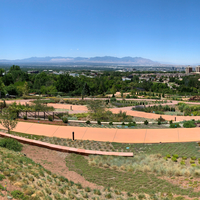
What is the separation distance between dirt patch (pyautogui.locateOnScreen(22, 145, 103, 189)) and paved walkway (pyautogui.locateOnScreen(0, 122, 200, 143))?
8.76 ft

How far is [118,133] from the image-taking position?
604 inches

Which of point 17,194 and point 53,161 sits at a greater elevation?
point 17,194

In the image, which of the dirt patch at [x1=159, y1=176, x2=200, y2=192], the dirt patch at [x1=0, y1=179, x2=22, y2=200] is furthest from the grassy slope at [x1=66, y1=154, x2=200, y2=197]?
the dirt patch at [x1=0, y1=179, x2=22, y2=200]

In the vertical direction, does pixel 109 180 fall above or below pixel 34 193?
below

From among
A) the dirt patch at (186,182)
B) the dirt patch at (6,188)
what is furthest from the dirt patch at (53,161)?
the dirt patch at (186,182)

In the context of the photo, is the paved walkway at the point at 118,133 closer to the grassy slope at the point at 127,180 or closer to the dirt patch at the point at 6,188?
the grassy slope at the point at 127,180

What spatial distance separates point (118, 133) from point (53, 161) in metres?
5.63

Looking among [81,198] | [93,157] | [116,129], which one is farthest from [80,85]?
[81,198]

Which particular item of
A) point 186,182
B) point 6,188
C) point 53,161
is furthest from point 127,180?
point 6,188

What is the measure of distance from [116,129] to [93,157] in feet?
17.2

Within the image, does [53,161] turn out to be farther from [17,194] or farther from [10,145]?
[17,194]

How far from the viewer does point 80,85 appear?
5584 centimetres

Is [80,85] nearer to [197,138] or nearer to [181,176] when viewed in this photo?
[197,138]

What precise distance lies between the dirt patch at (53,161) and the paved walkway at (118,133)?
2670 millimetres
